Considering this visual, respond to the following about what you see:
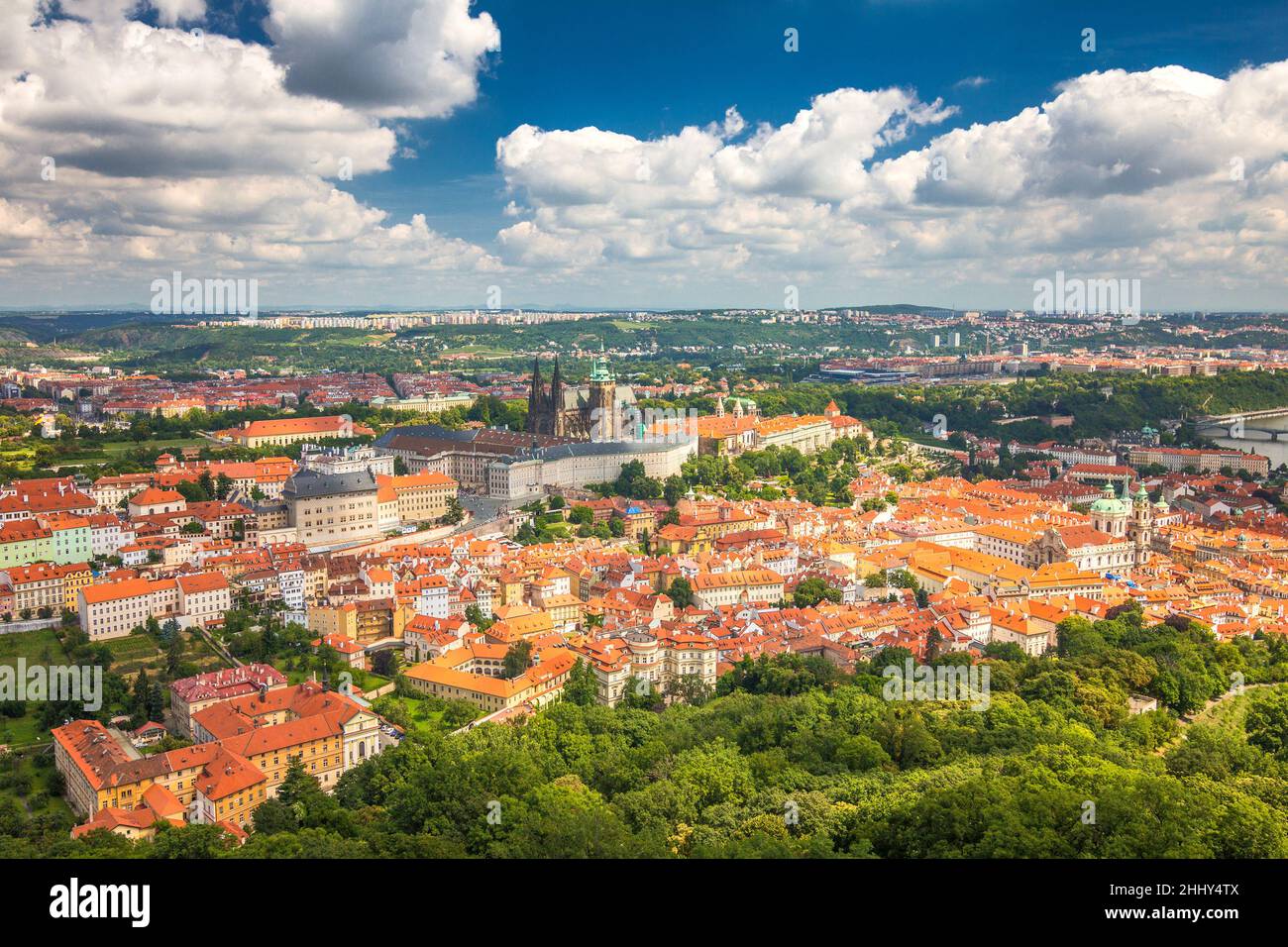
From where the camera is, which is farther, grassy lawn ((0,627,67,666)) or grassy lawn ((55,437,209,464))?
grassy lawn ((55,437,209,464))

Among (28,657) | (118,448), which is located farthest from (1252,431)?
(28,657)

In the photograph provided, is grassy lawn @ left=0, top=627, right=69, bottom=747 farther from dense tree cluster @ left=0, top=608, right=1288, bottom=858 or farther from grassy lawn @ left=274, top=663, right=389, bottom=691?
grassy lawn @ left=274, top=663, right=389, bottom=691

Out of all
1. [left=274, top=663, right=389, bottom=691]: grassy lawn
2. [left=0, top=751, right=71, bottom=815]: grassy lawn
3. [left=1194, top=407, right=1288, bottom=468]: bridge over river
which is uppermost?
[left=1194, top=407, right=1288, bottom=468]: bridge over river

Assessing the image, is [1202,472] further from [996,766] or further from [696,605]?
[996,766]

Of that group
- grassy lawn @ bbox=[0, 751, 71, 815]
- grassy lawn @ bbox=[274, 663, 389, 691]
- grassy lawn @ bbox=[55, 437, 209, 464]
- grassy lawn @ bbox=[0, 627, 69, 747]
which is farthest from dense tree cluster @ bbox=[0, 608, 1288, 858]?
grassy lawn @ bbox=[55, 437, 209, 464]

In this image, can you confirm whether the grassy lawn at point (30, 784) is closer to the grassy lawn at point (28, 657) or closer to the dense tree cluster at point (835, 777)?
the grassy lawn at point (28, 657)

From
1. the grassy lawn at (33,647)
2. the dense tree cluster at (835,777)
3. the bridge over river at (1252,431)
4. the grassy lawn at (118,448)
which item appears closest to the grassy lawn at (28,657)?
the grassy lawn at (33,647)

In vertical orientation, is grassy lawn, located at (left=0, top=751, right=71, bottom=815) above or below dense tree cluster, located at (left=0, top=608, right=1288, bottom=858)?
below

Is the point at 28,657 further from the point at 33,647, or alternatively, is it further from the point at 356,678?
the point at 356,678

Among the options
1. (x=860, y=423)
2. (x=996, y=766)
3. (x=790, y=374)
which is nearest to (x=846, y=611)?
(x=996, y=766)

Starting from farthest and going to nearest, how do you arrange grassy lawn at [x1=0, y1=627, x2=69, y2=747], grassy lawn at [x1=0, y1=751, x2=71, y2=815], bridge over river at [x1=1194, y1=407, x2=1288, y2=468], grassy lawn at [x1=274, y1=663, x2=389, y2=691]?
bridge over river at [x1=1194, y1=407, x2=1288, y2=468] → grassy lawn at [x1=274, y1=663, x2=389, y2=691] → grassy lawn at [x1=0, y1=627, x2=69, y2=747] → grassy lawn at [x1=0, y1=751, x2=71, y2=815]
